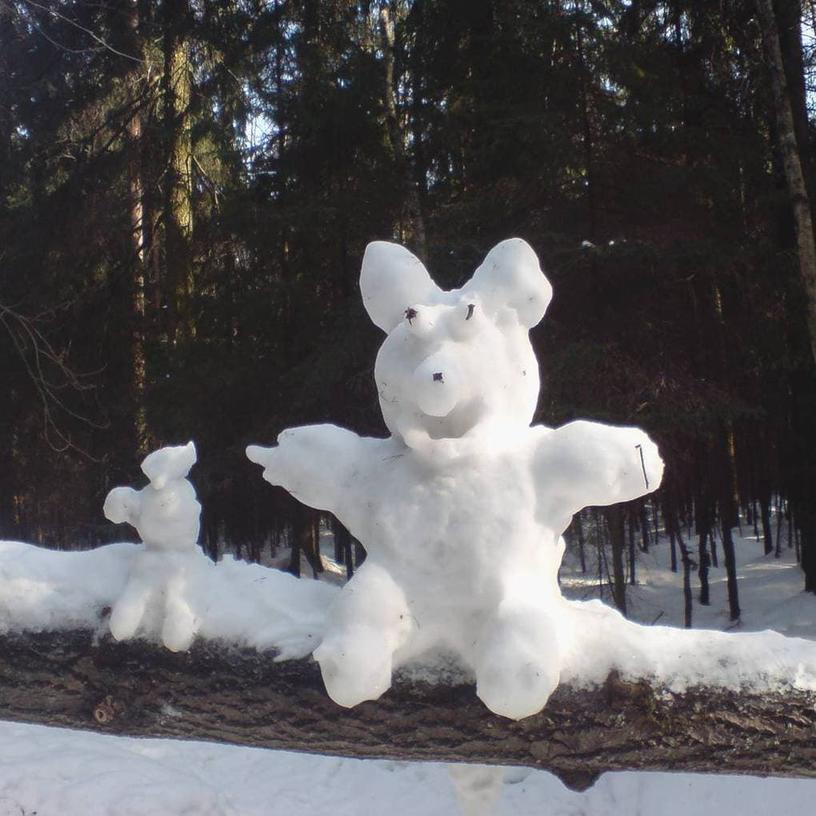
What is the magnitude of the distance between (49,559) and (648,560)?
10839mm

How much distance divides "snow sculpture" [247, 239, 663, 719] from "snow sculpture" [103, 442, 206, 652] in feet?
0.53

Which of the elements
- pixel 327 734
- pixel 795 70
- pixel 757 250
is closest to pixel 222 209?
pixel 757 250

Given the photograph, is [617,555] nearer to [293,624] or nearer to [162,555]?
[293,624]

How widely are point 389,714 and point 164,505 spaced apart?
540 mm

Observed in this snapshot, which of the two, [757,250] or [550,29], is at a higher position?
[550,29]

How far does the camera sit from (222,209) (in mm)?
6254

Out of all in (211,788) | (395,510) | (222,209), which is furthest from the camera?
(222,209)

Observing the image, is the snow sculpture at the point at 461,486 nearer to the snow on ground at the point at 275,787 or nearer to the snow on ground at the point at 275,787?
the snow on ground at the point at 275,787

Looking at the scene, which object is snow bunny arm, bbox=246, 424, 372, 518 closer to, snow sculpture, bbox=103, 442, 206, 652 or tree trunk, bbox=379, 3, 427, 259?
snow sculpture, bbox=103, 442, 206, 652

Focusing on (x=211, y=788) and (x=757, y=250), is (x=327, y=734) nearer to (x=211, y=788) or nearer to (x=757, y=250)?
(x=211, y=788)

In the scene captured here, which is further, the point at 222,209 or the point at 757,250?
the point at 222,209

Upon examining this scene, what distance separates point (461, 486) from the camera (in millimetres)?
1270

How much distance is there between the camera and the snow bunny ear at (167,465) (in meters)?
1.40

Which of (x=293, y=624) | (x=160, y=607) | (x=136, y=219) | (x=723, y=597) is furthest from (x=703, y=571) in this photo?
(x=160, y=607)
